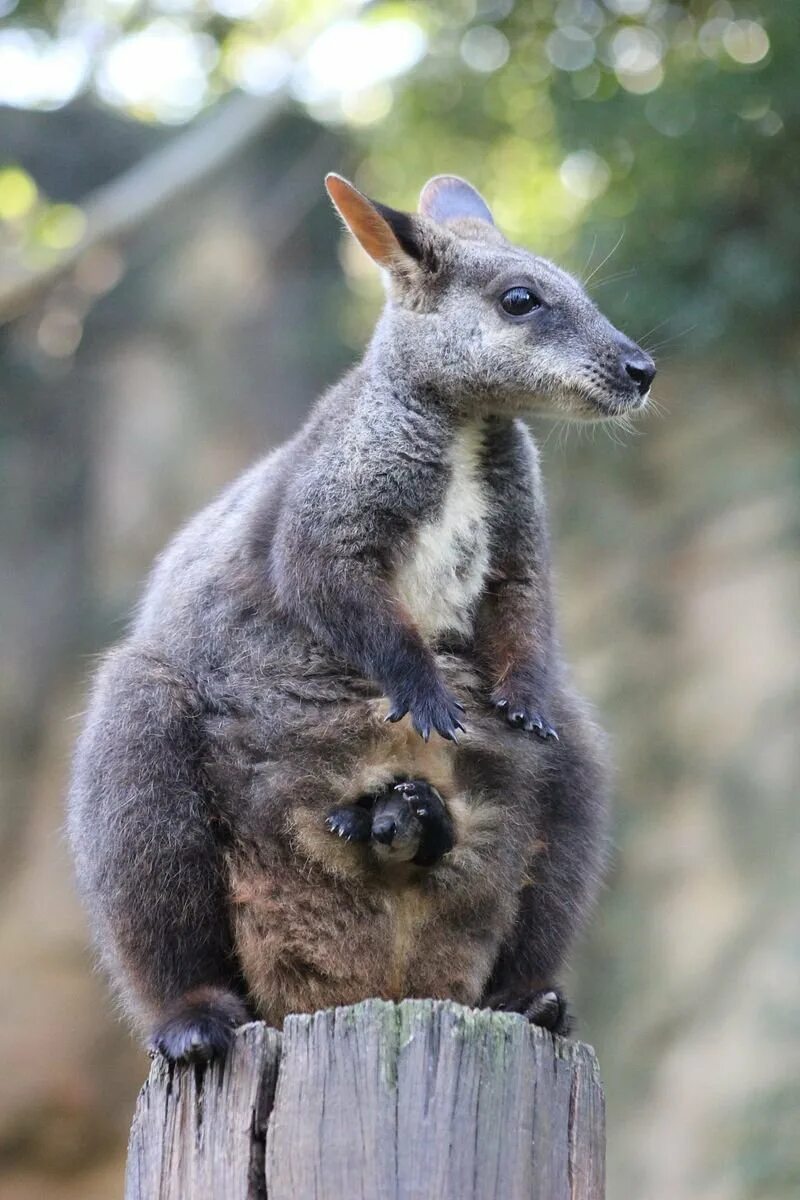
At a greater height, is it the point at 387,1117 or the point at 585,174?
the point at 585,174

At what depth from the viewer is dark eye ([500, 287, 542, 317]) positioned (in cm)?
550

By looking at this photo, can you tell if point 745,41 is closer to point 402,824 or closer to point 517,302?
point 517,302

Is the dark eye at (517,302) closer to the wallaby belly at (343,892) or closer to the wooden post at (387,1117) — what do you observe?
the wallaby belly at (343,892)

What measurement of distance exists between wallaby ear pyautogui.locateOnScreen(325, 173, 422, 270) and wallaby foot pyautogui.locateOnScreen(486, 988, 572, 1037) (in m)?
2.52

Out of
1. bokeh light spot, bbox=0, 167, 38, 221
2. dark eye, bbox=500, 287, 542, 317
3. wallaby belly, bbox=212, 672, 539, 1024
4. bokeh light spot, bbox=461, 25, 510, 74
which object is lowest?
wallaby belly, bbox=212, 672, 539, 1024

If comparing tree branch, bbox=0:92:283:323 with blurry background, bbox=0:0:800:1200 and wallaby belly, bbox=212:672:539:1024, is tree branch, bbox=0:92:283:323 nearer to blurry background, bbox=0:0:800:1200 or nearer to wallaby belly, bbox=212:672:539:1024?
blurry background, bbox=0:0:800:1200

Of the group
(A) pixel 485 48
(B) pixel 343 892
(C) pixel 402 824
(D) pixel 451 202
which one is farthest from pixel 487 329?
(A) pixel 485 48

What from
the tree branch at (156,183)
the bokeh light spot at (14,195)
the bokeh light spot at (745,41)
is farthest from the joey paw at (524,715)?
the bokeh light spot at (14,195)

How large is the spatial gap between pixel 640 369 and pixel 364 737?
1.63 meters

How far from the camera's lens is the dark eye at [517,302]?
18.0 feet

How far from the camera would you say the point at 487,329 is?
5.43 m

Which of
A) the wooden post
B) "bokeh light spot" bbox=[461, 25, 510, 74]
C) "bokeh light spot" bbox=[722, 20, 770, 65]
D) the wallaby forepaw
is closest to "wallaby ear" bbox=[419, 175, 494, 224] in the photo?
the wallaby forepaw

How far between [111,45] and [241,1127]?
1019 cm

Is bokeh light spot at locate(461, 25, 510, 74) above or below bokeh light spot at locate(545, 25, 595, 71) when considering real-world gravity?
above
